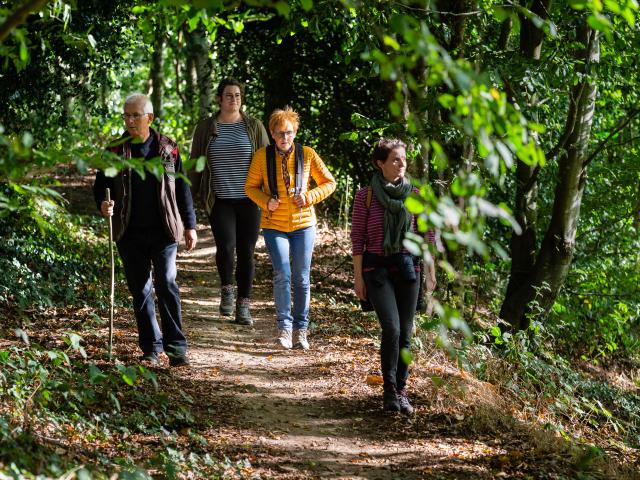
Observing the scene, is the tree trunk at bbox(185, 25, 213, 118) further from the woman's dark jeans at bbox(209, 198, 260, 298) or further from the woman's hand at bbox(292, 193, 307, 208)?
the woman's hand at bbox(292, 193, 307, 208)

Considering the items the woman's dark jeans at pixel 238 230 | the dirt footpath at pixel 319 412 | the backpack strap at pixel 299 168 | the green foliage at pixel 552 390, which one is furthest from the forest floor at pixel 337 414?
the backpack strap at pixel 299 168

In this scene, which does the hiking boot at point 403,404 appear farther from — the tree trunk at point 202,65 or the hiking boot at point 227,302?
the tree trunk at point 202,65

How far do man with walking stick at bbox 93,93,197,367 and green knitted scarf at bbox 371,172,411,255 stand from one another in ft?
5.77

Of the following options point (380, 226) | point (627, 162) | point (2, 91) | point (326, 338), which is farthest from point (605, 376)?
point (2, 91)

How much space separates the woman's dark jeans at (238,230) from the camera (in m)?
8.59

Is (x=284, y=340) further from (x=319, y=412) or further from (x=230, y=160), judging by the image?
(x=230, y=160)

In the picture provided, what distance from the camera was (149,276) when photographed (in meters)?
6.84

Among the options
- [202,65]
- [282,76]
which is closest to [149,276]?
[282,76]

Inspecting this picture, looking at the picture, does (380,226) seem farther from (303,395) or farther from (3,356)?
(3,356)

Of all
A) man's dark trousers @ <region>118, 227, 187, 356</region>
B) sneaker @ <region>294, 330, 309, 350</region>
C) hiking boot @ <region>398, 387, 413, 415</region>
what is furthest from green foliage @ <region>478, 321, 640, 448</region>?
man's dark trousers @ <region>118, 227, 187, 356</region>

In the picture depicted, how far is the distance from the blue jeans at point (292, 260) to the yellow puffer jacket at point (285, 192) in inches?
3.3

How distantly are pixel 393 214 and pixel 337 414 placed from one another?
5.72ft

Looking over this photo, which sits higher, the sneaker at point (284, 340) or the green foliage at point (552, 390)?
the sneaker at point (284, 340)

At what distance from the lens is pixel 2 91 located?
32.6 ft
